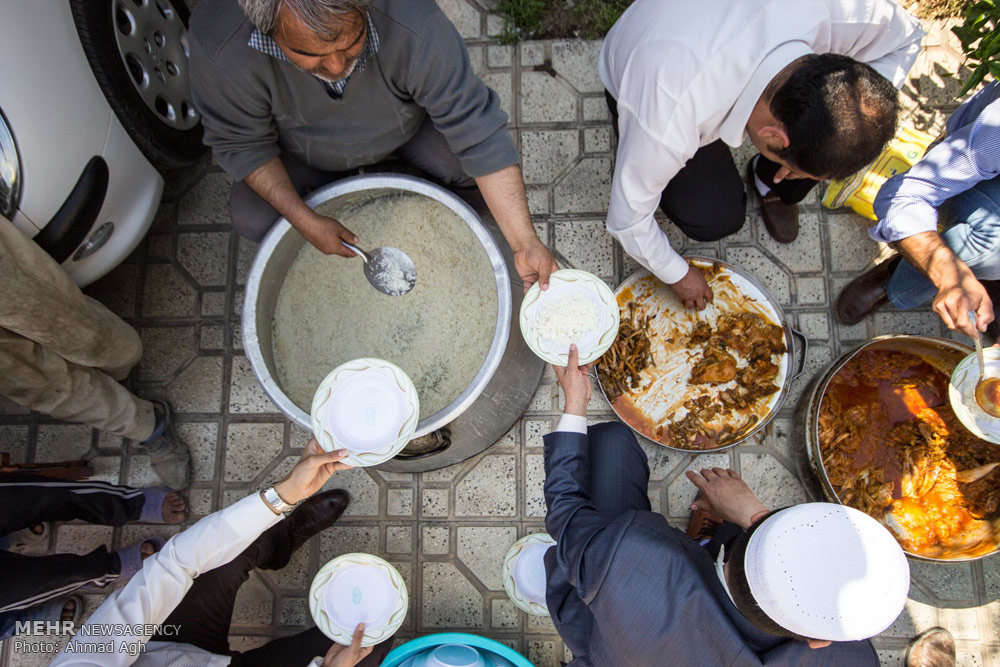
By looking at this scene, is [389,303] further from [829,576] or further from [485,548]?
[829,576]

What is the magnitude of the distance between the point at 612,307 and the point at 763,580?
2.71ft

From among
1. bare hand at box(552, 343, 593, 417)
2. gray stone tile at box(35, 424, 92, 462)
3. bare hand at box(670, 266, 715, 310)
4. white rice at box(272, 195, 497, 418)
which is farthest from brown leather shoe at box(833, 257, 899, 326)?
gray stone tile at box(35, 424, 92, 462)

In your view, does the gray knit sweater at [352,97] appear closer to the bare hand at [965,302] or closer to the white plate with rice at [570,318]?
the white plate with rice at [570,318]

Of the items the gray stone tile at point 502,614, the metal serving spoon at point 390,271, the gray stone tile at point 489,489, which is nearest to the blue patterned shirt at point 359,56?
the metal serving spoon at point 390,271

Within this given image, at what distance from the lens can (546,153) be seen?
2.51m

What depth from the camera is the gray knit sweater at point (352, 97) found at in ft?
5.16

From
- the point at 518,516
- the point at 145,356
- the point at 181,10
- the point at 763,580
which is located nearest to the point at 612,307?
the point at 763,580

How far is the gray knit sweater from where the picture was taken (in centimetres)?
157

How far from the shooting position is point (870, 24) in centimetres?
166

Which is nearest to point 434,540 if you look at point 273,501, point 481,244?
point 273,501

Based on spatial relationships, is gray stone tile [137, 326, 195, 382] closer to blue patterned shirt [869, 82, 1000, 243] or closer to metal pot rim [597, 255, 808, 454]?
metal pot rim [597, 255, 808, 454]

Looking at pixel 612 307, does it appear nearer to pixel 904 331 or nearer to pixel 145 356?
pixel 904 331

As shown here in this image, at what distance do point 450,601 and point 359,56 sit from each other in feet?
6.31

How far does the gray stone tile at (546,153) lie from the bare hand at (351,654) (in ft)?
5.82
